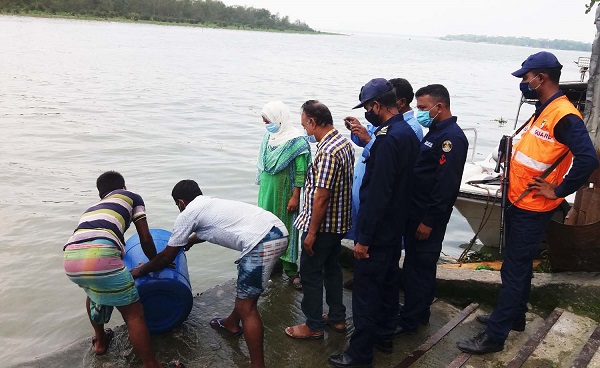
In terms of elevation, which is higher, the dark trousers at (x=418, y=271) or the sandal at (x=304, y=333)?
the dark trousers at (x=418, y=271)

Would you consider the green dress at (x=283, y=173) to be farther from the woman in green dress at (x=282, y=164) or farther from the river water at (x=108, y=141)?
the river water at (x=108, y=141)

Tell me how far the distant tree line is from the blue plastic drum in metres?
65.0

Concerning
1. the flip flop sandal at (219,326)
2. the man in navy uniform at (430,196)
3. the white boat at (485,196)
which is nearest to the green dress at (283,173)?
the flip flop sandal at (219,326)

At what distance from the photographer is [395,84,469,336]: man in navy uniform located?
362 cm

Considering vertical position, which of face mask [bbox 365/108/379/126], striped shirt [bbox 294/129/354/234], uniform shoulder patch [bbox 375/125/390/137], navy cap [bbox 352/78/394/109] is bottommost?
striped shirt [bbox 294/129/354/234]

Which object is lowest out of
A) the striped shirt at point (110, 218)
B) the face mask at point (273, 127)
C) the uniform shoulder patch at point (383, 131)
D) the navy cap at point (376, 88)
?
the striped shirt at point (110, 218)

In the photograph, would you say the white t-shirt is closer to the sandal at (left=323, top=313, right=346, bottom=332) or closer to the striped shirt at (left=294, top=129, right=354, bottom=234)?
the striped shirt at (left=294, top=129, right=354, bottom=234)

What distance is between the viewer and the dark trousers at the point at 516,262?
3.50m

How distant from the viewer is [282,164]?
448 centimetres

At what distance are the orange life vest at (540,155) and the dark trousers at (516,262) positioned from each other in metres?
0.08

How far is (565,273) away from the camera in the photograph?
14.2ft

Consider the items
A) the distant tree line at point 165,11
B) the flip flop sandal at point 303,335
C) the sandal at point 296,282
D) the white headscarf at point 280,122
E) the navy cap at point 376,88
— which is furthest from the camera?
the distant tree line at point 165,11

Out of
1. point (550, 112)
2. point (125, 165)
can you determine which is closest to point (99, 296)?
point (550, 112)

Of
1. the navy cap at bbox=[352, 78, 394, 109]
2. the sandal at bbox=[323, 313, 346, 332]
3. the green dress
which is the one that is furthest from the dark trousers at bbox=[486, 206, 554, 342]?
the green dress
